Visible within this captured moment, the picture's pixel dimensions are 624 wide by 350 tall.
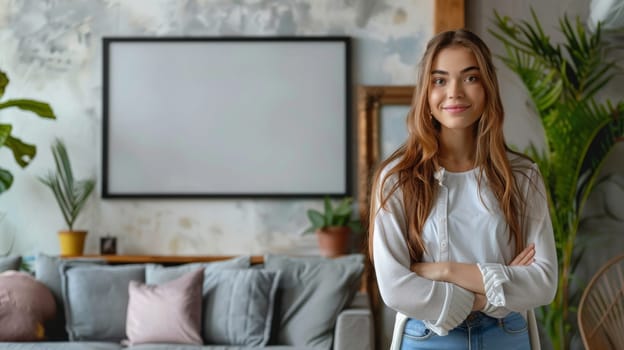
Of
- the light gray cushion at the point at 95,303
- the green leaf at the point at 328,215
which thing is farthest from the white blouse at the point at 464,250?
the green leaf at the point at 328,215

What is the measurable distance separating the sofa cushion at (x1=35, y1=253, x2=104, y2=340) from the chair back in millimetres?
2413

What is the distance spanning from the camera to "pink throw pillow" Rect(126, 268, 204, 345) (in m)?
3.49

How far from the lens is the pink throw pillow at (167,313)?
3.49 metres

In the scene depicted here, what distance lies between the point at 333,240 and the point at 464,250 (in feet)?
8.46

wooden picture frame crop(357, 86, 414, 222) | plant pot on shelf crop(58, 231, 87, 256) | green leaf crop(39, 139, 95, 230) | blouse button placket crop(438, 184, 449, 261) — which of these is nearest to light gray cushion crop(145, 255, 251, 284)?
plant pot on shelf crop(58, 231, 87, 256)

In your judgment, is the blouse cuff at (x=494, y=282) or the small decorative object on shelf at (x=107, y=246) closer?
the blouse cuff at (x=494, y=282)

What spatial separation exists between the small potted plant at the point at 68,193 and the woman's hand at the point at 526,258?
311 centimetres

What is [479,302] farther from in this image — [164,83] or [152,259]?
[164,83]

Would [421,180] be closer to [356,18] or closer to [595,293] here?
[595,293]

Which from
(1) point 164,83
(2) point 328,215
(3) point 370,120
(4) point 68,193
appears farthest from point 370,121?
(4) point 68,193

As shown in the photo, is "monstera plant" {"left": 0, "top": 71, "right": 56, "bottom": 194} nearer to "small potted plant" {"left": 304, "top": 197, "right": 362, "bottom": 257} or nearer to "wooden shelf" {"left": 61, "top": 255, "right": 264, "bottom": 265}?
"wooden shelf" {"left": 61, "top": 255, "right": 264, "bottom": 265}

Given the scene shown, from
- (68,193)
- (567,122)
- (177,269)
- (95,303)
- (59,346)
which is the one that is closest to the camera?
(59,346)

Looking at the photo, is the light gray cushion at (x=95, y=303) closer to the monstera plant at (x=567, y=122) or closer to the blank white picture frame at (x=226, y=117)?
the blank white picture frame at (x=226, y=117)

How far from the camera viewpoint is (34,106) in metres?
4.09
